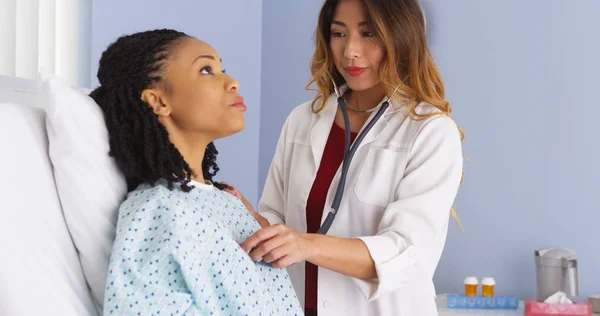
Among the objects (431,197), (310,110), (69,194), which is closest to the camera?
(69,194)

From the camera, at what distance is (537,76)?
110 inches

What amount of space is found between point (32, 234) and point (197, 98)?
0.38m

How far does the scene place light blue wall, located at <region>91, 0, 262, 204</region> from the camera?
2.88 metres

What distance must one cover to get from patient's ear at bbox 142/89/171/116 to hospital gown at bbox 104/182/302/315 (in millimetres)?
142

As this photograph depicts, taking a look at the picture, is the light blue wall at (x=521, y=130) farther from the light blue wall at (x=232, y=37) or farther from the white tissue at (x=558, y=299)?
the light blue wall at (x=232, y=37)

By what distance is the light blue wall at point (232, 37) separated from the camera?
2.88 metres

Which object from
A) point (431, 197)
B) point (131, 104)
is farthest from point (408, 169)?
point (131, 104)

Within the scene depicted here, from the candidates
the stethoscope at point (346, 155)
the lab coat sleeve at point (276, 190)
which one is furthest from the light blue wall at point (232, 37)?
the stethoscope at point (346, 155)

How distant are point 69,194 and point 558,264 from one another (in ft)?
6.27

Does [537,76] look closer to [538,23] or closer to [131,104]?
[538,23]

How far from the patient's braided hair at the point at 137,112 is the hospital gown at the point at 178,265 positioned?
0.10 ft

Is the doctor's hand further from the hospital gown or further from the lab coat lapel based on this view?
the lab coat lapel

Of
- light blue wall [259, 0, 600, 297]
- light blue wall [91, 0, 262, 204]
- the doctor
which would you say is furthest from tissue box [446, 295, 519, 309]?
light blue wall [91, 0, 262, 204]

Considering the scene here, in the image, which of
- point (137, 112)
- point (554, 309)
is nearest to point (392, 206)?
point (137, 112)
